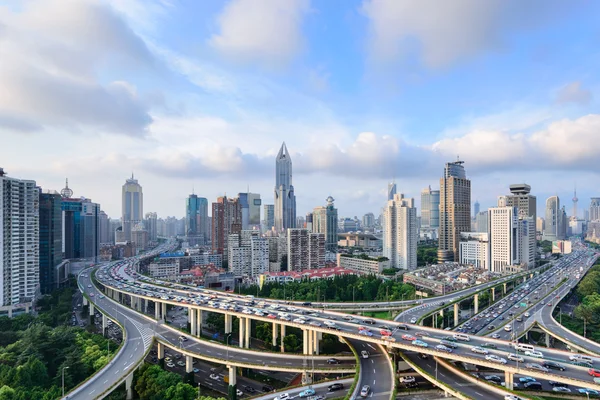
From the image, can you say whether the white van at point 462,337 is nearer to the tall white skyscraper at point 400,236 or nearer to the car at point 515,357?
the car at point 515,357

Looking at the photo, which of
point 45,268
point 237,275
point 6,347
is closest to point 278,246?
point 237,275

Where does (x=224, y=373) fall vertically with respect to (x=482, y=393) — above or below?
below

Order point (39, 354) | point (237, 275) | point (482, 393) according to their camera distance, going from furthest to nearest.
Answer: point (237, 275) → point (39, 354) → point (482, 393)

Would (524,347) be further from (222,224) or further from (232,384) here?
(222,224)

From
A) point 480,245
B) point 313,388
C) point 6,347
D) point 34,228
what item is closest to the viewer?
point 313,388

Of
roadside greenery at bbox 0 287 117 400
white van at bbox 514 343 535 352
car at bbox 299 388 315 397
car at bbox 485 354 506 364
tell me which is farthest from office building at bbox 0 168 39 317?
white van at bbox 514 343 535 352

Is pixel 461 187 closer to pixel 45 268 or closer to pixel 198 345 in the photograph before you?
pixel 198 345

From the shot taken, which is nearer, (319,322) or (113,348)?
(319,322)

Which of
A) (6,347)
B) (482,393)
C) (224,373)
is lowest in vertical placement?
(224,373)
